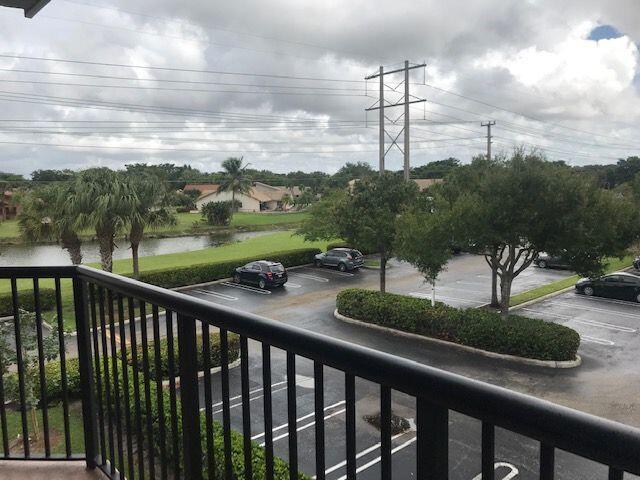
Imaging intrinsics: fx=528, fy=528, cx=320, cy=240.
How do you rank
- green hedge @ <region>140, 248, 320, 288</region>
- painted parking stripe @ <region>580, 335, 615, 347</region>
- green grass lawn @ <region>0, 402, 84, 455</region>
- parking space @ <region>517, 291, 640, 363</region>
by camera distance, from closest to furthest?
1. green grass lawn @ <region>0, 402, 84, 455</region>
2. parking space @ <region>517, 291, 640, 363</region>
3. painted parking stripe @ <region>580, 335, 615, 347</region>
4. green hedge @ <region>140, 248, 320, 288</region>

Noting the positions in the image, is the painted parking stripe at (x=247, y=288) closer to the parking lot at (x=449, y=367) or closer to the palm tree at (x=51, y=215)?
the parking lot at (x=449, y=367)

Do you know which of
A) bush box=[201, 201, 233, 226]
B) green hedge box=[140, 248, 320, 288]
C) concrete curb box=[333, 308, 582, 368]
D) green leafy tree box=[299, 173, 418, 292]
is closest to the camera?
concrete curb box=[333, 308, 582, 368]

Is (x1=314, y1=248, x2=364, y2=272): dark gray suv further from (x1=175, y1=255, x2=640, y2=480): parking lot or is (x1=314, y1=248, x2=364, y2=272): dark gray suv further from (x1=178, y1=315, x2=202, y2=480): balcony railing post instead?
(x1=178, y1=315, x2=202, y2=480): balcony railing post

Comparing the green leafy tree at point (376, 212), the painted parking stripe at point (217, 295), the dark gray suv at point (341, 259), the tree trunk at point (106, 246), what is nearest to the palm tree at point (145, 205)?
the tree trunk at point (106, 246)

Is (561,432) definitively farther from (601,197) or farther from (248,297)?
(248,297)

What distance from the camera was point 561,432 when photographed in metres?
0.82

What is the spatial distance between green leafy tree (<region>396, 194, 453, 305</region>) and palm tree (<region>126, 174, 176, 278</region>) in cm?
863

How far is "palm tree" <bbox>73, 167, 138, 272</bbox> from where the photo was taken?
665 inches

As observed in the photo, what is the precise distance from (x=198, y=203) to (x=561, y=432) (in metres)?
77.3

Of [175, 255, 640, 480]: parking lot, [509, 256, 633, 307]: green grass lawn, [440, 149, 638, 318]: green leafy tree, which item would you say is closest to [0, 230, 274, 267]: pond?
[175, 255, 640, 480]: parking lot

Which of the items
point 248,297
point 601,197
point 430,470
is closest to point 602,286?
point 601,197

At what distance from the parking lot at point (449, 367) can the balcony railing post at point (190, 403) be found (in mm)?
1095

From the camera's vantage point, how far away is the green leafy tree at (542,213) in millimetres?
14195

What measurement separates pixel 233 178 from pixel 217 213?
16.1 meters
